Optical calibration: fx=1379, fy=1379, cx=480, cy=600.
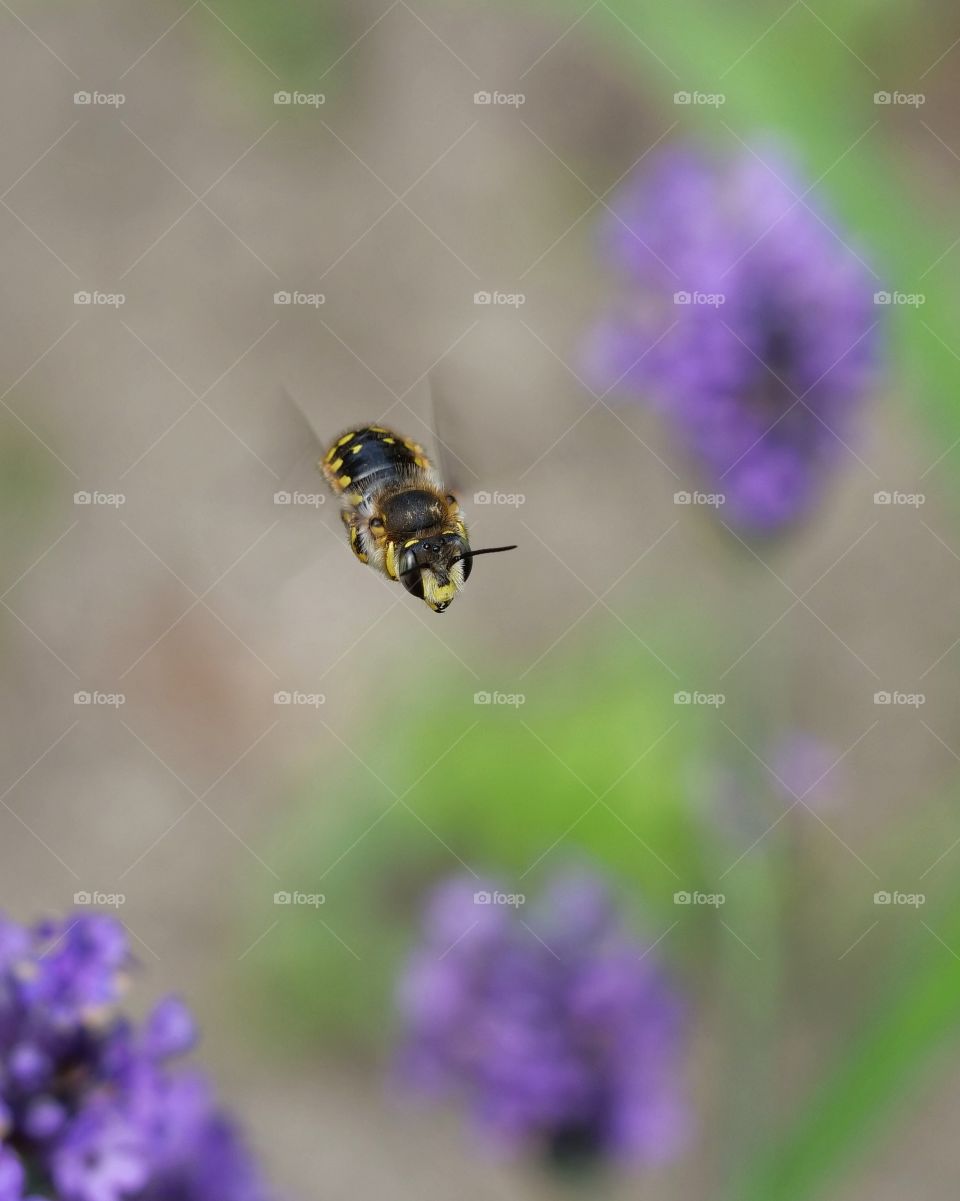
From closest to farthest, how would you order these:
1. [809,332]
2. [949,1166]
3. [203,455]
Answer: [809,332] < [949,1166] < [203,455]

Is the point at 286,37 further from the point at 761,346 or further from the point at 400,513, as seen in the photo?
the point at 400,513

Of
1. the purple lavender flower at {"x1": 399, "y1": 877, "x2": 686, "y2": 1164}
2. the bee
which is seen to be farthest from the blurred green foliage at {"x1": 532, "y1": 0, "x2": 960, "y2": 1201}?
the bee

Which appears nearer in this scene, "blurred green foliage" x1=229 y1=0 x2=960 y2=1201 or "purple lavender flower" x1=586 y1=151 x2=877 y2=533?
"purple lavender flower" x1=586 y1=151 x2=877 y2=533

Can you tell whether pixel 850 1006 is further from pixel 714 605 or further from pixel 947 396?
pixel 947 396

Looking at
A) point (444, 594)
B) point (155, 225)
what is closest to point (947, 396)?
point (444, 594)

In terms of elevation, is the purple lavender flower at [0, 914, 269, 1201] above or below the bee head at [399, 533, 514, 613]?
below

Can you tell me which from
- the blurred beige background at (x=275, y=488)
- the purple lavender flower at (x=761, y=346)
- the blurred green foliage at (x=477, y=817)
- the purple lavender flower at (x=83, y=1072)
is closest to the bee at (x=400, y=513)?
the purple lavender flower at (x=761, y=346)

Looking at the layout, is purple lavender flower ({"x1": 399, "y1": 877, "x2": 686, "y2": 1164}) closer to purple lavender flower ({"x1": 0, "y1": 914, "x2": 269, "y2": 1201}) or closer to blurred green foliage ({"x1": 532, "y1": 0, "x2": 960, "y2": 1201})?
blurred green foliage ({"x1": 532, "y1": 0, "x2": 960, "y2": 1201})

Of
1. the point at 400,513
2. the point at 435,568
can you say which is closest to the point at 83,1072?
the point at 435,568
